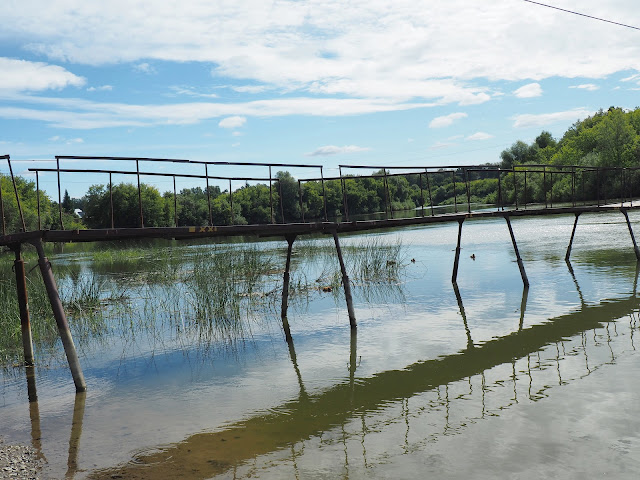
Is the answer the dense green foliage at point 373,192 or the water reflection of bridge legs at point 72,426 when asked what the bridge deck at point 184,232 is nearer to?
the water reflection of bridge legs at point 72,426

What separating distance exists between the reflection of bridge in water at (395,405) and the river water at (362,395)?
0.03m

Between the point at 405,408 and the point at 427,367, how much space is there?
6.94 feet

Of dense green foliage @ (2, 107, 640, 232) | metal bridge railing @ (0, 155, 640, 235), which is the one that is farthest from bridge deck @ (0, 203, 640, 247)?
dense green foliage @ (2, 107, 640, 232)

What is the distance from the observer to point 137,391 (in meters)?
10.2

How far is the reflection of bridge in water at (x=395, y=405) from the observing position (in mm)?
6957

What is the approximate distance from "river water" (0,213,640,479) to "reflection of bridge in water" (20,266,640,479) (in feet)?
0.11

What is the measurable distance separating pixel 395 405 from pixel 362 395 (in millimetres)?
772

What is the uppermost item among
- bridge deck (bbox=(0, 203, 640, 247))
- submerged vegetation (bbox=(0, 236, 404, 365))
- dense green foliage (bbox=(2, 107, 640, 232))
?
dense green foliage (bbox=(2, 107, 640, 232))

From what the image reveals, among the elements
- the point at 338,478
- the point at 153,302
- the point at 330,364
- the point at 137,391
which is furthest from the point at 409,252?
the point at 338,478

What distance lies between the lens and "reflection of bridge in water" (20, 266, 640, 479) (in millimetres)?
6957

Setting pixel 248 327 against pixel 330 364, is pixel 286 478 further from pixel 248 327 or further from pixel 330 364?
pixel 248 327

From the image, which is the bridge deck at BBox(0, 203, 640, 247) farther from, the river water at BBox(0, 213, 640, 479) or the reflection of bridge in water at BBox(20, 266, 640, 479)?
the reflection of bridge in water at BBox(20, 266, 640, 479)

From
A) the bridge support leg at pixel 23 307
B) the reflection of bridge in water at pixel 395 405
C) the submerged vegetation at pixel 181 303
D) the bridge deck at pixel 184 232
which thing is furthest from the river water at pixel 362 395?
the bridge deck at pixel 184 232

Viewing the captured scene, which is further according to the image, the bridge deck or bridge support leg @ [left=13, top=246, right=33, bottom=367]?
bridge support leg @ [left=13, top=246, right=33, bottom=367]
